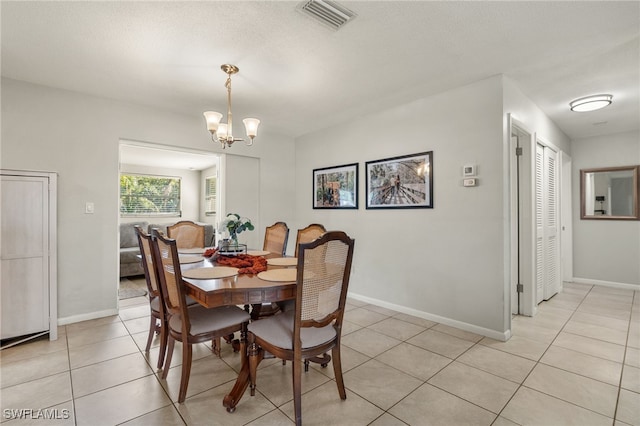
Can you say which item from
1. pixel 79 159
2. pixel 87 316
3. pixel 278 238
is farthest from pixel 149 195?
pixel 278 238

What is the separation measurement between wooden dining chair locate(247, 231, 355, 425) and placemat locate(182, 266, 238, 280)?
362mm

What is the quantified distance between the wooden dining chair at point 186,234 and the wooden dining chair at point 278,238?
31.5 inches

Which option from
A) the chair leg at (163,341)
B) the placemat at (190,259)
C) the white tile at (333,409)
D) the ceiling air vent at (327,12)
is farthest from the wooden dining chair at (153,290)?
the ceiling air vent at (327,12)

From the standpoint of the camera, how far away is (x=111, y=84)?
2.93 metres

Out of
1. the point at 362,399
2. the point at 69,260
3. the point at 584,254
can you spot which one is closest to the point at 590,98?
the point at 584,254

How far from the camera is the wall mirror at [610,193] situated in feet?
14.5

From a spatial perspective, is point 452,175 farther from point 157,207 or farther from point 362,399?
point 157,207

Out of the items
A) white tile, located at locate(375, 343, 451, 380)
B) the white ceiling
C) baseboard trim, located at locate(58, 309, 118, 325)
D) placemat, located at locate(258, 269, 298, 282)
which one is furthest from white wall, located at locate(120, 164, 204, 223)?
white tile, located at locate(375, 343, 451, 380)

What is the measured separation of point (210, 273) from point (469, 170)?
8.01 feet

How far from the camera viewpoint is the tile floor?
5.56 feet

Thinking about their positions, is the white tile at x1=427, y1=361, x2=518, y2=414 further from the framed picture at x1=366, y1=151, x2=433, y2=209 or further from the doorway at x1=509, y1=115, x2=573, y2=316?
the framed picture at x1=366, y1=151, x2=433, y2=209

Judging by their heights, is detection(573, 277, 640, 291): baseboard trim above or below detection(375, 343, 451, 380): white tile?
above

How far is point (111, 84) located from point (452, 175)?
3437 millimetres

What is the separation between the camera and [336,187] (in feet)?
13.9
